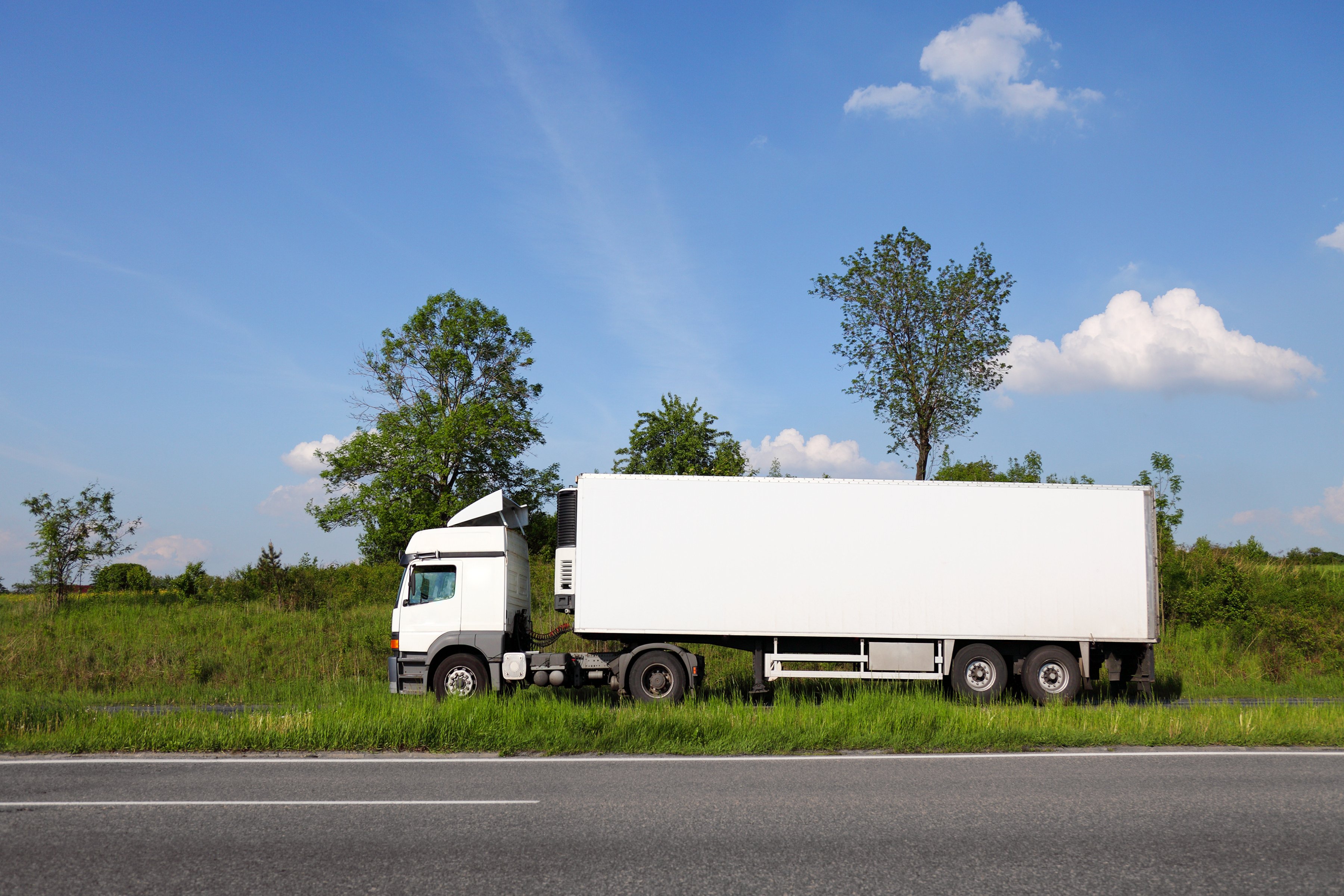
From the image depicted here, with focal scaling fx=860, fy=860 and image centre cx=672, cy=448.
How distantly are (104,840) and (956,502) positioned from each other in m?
12.2

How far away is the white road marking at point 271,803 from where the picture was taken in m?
6.67

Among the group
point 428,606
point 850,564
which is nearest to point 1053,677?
point 850,564

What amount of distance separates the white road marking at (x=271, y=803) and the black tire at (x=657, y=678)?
7208mm

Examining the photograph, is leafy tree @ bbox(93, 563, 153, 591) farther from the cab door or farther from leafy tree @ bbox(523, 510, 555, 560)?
the cab door

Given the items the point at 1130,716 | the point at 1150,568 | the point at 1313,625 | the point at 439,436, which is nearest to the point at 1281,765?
the point at 1130,716

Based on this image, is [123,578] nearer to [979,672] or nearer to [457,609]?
[457,609]

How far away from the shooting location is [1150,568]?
47.1 ft

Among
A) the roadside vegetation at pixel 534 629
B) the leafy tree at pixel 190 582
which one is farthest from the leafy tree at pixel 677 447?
the leafy tree at pixel 190 582

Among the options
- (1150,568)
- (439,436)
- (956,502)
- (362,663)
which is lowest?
(362,663)

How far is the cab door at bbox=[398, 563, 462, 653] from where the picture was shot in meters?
14.1

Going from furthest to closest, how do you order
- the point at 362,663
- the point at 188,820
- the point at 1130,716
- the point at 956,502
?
the point at 362,663 < the point at 956,502 < the point at 1130,716 < the point at 188,820

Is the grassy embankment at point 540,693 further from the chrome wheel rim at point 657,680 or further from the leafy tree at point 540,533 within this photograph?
the leafy tree at point 540,533

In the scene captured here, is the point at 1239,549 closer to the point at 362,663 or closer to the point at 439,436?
the point at 362,663

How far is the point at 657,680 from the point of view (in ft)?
46.1
